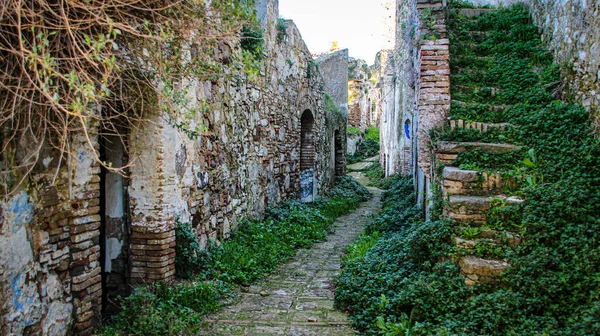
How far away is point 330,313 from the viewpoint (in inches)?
168

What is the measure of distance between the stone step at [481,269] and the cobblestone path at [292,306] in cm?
111

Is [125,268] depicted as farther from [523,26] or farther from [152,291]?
[523,26]

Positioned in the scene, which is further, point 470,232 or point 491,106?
point 491,106

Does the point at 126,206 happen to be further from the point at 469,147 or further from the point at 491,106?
the point at 491,106

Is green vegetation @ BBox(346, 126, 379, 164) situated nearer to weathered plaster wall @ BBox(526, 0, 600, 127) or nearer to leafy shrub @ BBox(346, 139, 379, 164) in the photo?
leafy shrub @ BBox(346, 139, 379, 164)

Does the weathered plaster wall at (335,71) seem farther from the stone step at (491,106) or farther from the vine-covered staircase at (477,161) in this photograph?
the stone step at (491,106)

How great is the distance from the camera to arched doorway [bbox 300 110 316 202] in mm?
10562

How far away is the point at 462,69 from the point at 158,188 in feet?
15.4

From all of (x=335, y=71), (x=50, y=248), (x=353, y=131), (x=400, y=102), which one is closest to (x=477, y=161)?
(x=50, y=248)

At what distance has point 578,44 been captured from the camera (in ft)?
15.9

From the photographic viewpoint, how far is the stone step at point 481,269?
11.6 ft

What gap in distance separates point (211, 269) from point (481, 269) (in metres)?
2.90

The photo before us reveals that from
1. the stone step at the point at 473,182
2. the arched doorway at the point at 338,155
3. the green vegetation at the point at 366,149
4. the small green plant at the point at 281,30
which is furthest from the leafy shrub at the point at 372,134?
the stone step at the point at 473,182

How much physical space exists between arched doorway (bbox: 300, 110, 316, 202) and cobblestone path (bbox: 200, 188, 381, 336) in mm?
3889
